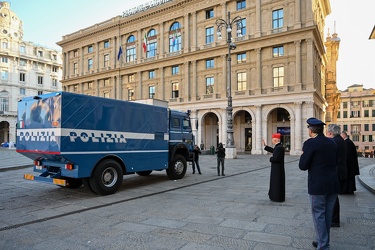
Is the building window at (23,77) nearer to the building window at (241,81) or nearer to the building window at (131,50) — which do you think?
the building window at (131,50)

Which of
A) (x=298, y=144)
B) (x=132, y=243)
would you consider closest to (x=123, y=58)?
(x=298, y=144)

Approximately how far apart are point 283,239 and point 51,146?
6492 mm

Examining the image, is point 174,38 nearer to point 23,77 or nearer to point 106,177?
point 106,177

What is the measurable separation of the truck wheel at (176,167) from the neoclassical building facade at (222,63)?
49.1 ft

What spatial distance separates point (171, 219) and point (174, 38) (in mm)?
37098

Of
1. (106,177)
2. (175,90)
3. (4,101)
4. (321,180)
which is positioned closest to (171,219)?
(321,180)

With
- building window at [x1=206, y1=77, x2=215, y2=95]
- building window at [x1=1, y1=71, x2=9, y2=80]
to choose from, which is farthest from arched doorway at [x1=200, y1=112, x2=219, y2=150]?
building window at [x1=1, y1=71, x2=9, y2=80]

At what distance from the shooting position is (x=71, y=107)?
8289mm

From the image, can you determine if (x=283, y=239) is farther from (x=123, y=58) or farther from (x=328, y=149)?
(x=123, y=58)

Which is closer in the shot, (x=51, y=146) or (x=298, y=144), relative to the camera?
(x=51, y=146)

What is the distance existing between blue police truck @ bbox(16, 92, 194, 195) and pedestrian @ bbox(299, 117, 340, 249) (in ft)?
20.6

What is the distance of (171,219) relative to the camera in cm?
636

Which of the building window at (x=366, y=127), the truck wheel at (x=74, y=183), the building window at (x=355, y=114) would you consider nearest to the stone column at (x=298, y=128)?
the truck wheel at (x=74, y=183)

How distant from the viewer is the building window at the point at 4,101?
67.1 metres
